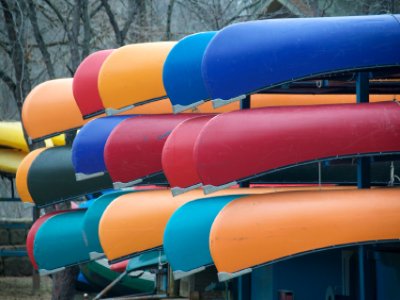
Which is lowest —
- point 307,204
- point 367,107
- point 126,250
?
point 126,250

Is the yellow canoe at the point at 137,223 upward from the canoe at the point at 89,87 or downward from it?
downward

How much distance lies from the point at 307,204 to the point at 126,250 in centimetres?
265

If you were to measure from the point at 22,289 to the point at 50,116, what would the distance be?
6320mm

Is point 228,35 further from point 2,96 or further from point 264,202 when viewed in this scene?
point 2,96

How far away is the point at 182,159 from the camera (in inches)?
343

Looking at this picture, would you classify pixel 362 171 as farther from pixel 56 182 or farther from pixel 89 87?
pixel 56 182

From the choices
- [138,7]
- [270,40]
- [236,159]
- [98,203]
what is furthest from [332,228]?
[138,7]

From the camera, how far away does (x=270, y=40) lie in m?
7.88

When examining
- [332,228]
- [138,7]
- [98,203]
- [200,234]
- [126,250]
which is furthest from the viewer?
[138,7]

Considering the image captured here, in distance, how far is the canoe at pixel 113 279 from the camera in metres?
15.5

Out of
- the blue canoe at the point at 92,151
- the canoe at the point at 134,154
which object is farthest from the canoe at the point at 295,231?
the blue canoe at the point at 92,151

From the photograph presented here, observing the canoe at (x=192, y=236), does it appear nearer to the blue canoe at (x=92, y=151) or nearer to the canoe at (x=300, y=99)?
the canoe at (x=300, y=99)

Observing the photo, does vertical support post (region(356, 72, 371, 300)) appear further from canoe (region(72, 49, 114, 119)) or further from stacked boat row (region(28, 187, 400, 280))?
canoe (region(72, 49, 114, 119))

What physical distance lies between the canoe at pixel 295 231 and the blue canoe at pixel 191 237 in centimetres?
68
